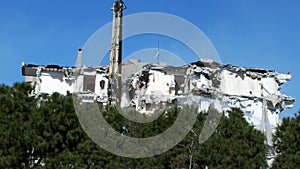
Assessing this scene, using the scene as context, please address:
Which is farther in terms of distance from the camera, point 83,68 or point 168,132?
point 83,68

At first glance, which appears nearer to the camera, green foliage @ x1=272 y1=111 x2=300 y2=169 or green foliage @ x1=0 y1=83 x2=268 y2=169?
green foliage @ x1=0 y1=83 x2=268 y2=169

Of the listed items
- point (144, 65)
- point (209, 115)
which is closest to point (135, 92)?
point (144, 65)

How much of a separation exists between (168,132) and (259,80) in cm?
2129

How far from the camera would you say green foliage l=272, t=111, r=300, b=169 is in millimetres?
19219

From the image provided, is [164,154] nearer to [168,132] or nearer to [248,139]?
[168,132]

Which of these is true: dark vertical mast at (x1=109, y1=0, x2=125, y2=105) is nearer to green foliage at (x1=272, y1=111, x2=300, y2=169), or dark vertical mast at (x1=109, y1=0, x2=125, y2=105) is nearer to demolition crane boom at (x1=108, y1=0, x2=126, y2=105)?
demolition crane boom at (x1=108, y1=0, x2=126, y2=105)

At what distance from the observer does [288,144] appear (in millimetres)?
19969

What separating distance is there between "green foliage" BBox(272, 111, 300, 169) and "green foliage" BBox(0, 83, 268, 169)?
23.7 inches

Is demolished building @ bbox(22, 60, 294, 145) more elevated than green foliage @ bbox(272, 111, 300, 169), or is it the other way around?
demolished building @ bbox(22, 60, 294, 145)

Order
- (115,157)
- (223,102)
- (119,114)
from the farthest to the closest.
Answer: (223,102) → (119,114) → (115,157)

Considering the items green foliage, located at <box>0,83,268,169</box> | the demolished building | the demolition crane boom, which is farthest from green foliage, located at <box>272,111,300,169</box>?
the demolition crane boom

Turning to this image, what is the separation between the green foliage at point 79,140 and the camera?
18.5m

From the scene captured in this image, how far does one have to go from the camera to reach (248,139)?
20312 mm

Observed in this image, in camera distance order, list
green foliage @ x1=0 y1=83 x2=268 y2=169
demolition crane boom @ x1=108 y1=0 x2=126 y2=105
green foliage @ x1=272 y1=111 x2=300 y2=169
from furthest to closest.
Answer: demolition crane boom @ x1=108 y1=0 x2=126 y2=105 → green foliage @ x1=272 y1=111 x2=300 y2=169 → green foliage @ x1=0 y1=83 x2=268 y2=169
